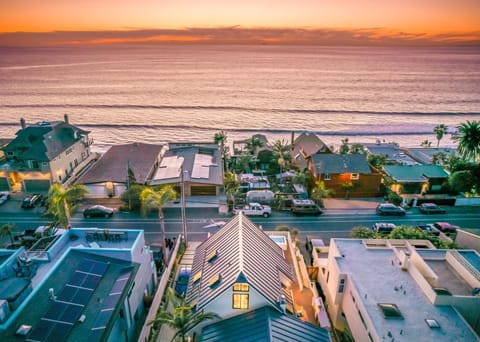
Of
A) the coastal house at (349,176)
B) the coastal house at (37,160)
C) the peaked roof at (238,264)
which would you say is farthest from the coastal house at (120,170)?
the coastal house at (349,176)

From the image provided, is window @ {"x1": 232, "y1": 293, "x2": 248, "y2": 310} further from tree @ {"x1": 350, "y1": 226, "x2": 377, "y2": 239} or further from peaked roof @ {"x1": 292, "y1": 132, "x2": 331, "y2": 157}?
peaked roof @ {"x1": 292, "y1": 132, "x2": 331, "y2": 157}

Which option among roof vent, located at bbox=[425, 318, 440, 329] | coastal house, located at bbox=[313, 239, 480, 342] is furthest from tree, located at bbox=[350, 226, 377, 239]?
roof vent, located at bbox=[425, 318, 440, 329]

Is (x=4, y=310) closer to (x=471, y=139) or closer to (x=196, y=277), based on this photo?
(x=196, y=277)

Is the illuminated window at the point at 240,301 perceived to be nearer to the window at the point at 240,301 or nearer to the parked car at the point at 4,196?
the window at the point at 240,301

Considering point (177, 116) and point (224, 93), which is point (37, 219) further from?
point (224, 93)

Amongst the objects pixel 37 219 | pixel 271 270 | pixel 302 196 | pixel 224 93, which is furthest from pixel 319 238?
pixel 224 93

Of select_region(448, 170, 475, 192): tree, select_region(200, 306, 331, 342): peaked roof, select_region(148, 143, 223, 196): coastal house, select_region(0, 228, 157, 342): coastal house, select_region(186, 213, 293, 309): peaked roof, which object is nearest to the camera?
select_region(0, 228, 157, 342): coastal house
